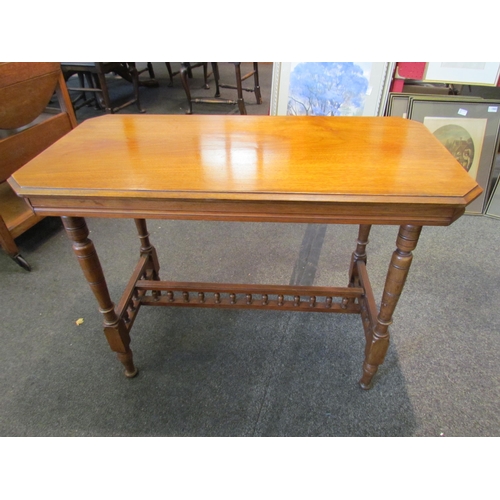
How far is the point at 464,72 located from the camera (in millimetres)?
2188

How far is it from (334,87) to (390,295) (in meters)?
1.91

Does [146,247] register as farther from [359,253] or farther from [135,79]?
[135,79]

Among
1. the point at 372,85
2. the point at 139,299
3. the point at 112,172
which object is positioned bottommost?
the point at 139,299

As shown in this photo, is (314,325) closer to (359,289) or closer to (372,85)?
(359,289)

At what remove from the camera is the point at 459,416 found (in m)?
1.23

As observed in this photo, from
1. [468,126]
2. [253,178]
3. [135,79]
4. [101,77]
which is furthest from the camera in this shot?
[135,79]

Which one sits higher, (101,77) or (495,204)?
(101,77)

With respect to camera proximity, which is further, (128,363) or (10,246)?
(10,246)

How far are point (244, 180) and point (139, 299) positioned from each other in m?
0.83

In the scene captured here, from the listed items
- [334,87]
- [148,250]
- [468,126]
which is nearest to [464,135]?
[468,126]

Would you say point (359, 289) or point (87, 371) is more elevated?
point (359, 289)

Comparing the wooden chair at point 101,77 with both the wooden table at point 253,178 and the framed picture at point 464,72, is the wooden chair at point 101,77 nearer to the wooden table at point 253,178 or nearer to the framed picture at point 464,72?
the wooden table at point 253,178

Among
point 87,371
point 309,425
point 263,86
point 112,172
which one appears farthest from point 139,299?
point 263,86

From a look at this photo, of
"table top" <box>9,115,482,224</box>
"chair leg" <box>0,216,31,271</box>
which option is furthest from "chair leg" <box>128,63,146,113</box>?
"table top" <box>9,115,482,224</box>
